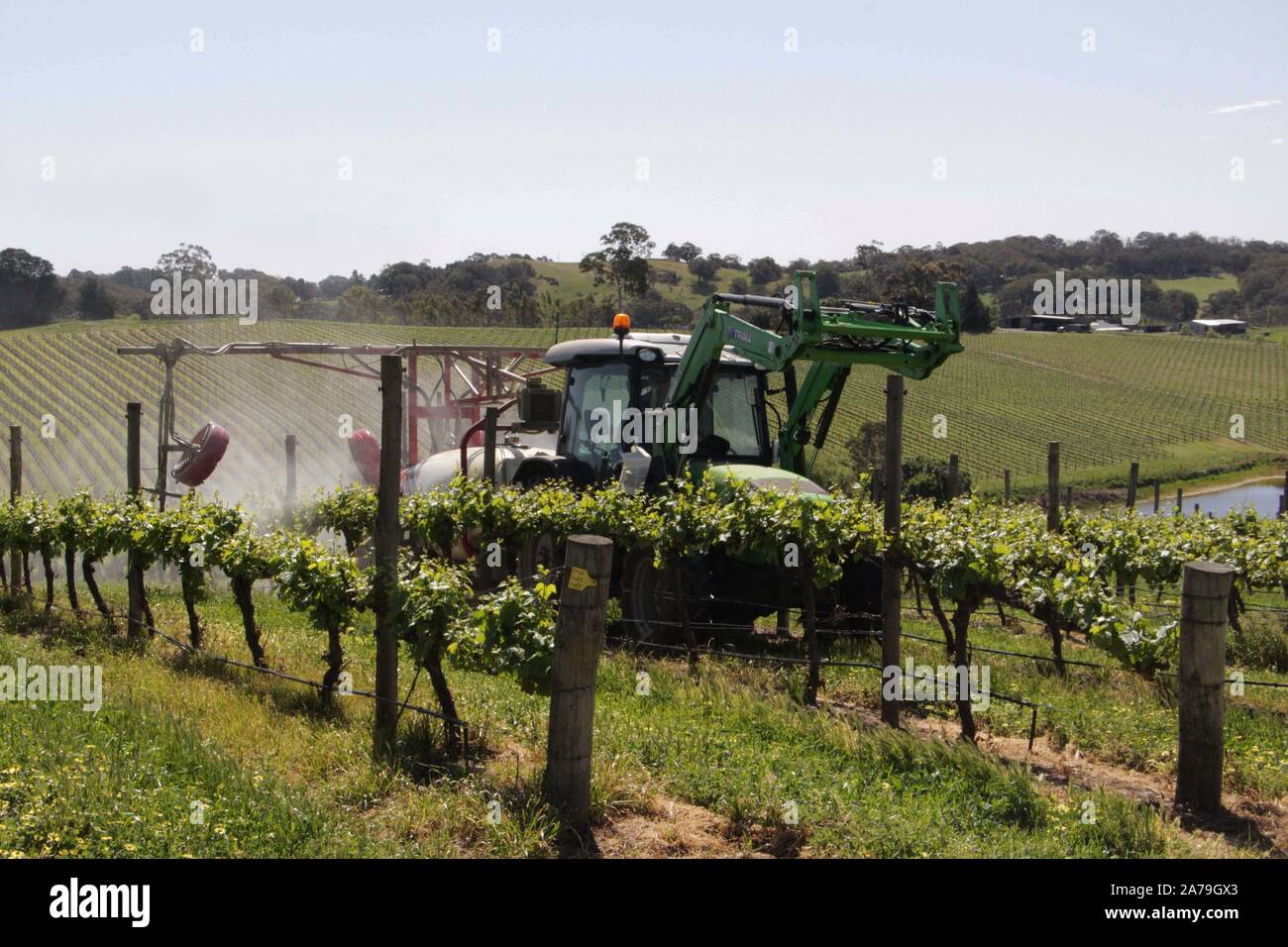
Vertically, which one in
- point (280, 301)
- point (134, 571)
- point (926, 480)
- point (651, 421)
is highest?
point (280, 301)

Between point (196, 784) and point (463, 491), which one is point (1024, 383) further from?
point (196, 784)

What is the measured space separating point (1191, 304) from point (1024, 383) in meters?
64.8

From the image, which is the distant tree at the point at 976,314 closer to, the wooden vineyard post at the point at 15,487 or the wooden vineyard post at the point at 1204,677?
the wooden vineyard post at the point at 15,487

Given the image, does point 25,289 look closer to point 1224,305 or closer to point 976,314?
point 976,314

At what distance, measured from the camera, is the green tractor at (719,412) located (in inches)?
385

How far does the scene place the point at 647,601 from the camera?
10.8m

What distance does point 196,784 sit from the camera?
5934 mm

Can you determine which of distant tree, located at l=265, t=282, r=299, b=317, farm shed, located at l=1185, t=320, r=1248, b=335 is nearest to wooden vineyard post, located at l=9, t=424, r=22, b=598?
distant tree, located at l=265, t=282, r=299, b=317

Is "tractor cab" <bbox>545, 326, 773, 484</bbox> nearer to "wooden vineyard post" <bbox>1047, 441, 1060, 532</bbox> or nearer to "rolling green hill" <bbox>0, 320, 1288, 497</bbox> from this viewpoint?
"wooden vineyard post" <bbox>1047, 441, 1060, 532</bbox>

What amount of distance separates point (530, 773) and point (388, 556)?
1.69 metres

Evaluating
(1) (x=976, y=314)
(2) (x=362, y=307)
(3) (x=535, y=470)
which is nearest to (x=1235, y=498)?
(1) (x=976, y=314)

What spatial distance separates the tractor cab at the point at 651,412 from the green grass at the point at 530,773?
3.05 m
